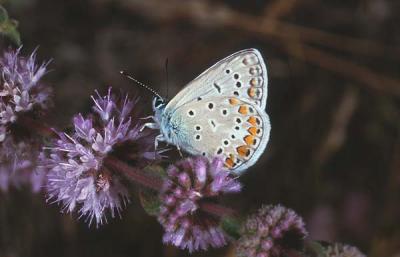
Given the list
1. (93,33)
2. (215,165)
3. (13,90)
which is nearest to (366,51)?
(93,33)

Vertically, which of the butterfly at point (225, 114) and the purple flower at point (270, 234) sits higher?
the butterfly at point (225, 114)

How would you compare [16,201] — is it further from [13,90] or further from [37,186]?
[13,90]

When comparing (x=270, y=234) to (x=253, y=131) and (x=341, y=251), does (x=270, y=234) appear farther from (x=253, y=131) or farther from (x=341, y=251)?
(x=253, y=131)

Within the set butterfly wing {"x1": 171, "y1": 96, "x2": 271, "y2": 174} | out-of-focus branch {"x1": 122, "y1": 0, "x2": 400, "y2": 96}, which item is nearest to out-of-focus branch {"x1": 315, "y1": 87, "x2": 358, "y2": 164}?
out-of-focus branch {"x1": 122, "y1": 0, "x2": 400, "y2": 96}

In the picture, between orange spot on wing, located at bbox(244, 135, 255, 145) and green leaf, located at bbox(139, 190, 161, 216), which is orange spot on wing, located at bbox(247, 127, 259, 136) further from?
green leaf, located at bbox(139, 190, 161, 216)

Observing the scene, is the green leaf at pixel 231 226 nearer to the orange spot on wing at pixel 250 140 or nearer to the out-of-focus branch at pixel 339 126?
the orange spot on wing at pixel 250 140

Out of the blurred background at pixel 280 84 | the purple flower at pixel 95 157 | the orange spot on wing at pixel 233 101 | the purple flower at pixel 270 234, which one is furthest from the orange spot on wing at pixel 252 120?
the blurred background at pixel 280 84
